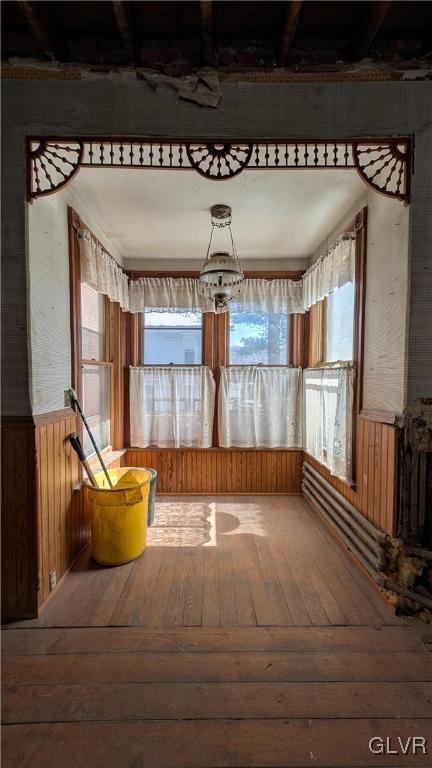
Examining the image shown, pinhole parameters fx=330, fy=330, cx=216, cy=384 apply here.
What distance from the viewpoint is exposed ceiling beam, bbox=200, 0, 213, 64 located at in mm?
1312

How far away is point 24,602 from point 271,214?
293cm

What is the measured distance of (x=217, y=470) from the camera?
347 centimetres

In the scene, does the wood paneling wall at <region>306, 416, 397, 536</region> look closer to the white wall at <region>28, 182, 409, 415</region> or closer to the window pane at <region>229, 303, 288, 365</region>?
Answer: the white wall at <region>28, 182, 409, 415</region>

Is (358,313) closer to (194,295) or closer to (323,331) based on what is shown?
(323,331)

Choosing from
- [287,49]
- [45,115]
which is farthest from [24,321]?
[287,49]

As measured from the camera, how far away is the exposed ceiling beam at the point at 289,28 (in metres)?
1.31

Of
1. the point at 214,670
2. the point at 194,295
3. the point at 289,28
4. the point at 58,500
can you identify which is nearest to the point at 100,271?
the point at 194,295

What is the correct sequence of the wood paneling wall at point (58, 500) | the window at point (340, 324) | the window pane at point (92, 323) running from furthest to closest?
the window pane at point (92, 323)
the window at point (340, 324)
the wood paneling wall at point (58, 500)

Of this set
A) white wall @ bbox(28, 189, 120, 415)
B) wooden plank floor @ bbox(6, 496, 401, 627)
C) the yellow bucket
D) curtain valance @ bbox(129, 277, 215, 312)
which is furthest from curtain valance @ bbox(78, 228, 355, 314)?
wooden plank floor @ bbox(6, 496, 401, 627)

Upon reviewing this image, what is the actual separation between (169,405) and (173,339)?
71cm

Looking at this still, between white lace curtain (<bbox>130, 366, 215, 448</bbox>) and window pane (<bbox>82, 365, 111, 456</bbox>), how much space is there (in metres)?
0.29

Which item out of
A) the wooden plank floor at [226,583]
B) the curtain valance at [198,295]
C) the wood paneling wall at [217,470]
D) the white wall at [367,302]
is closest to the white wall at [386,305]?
the white wall at [367,302]

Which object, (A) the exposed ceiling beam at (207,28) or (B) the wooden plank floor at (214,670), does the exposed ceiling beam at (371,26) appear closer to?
(A) the exposed ceiling beam at (207,28)

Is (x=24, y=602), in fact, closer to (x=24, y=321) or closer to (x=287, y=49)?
(x=24, y=321)
